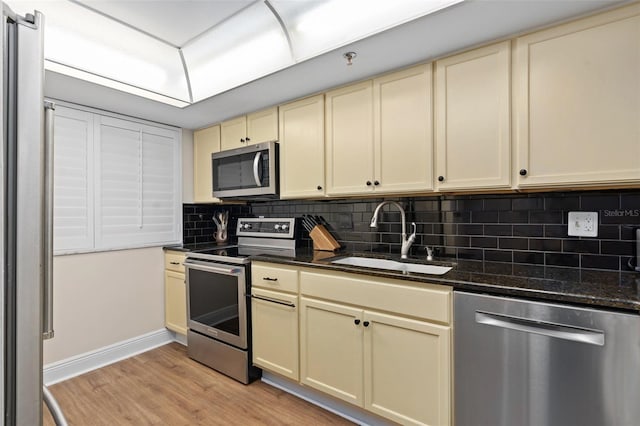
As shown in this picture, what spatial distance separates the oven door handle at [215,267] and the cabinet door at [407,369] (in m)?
1.01

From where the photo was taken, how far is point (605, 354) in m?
1.14

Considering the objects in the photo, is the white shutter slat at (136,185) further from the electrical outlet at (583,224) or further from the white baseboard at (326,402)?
the electrical outlet at (583,224)

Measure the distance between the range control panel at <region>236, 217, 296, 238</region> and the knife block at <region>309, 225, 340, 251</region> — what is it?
0.22 meters

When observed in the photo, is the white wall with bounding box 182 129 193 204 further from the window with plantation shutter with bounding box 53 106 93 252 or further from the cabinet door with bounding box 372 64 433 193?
the cabinet door with bounding box 372 64 433 193

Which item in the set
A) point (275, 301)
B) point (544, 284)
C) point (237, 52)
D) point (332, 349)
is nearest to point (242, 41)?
point (237, 52)

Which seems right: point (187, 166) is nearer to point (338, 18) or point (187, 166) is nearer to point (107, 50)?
point (107, 50)

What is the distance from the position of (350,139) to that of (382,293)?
1.05 metres

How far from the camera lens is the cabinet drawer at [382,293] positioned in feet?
4.86

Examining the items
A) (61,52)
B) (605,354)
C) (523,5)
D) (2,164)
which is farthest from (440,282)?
(61,52)

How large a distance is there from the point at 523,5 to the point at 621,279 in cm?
127

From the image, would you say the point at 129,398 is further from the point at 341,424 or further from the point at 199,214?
the point at 199,214

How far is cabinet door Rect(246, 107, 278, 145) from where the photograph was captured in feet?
8.34

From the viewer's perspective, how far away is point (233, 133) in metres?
2.86

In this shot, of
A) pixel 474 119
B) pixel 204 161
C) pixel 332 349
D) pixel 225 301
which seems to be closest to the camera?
pixel 474 119
